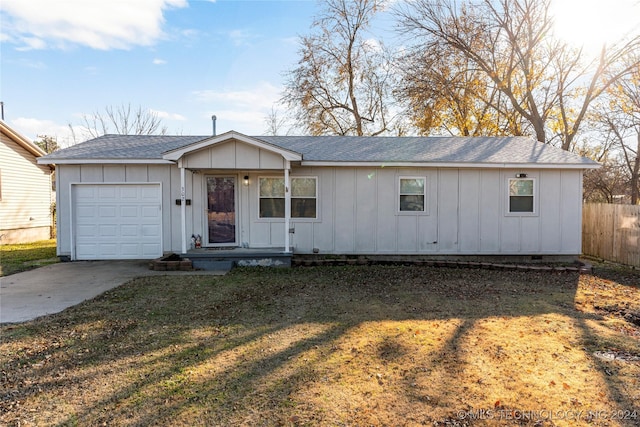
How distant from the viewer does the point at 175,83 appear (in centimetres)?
1772

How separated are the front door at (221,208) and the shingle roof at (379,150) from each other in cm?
149

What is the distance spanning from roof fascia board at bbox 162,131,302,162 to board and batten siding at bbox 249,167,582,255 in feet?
3.98

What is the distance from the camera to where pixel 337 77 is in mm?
23125

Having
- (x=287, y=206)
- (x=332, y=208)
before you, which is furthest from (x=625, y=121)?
(x=287, y=206)

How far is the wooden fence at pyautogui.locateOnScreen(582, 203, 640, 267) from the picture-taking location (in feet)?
30.2

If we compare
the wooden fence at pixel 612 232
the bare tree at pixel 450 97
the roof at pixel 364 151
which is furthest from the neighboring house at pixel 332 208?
the bare tree at pixel 450 97

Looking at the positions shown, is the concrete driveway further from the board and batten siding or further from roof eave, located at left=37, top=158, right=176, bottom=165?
the board and batten siding

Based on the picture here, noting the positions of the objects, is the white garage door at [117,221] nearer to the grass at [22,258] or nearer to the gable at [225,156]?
the grass at [22,258]

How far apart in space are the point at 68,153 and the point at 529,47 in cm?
1920

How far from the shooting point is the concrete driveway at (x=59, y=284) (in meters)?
5.41

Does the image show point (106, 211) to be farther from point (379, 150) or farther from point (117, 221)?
point (379, 150)

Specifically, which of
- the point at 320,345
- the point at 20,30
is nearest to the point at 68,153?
the point at 20,30

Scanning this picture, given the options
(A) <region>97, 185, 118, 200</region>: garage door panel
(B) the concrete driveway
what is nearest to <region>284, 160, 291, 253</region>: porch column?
(B) the concrete driveway

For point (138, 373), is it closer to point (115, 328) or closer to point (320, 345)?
point (115, 328)
